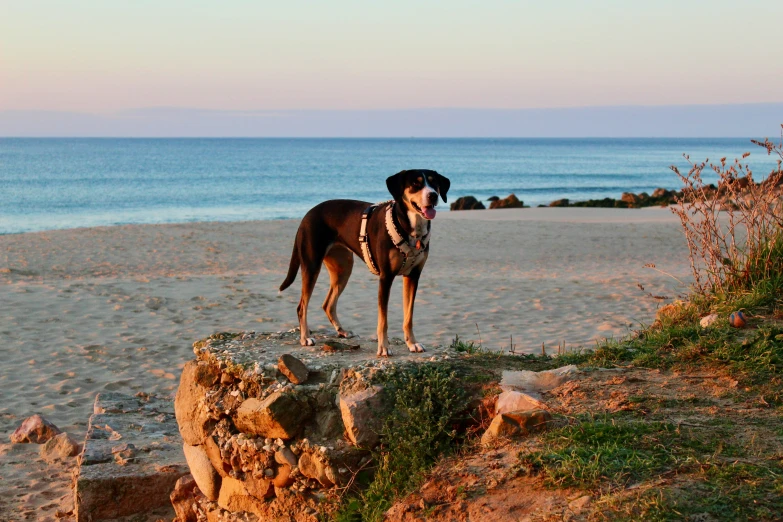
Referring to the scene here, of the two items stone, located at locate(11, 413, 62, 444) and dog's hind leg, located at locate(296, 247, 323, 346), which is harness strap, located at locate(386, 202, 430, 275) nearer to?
dog's hind leg, located at locate(296, 247, 323, 346)

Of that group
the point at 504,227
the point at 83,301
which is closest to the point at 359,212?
the point at 83,301

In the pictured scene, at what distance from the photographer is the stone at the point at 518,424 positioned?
4246 millimetres

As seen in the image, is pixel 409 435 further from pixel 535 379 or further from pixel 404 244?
pixel 404 244

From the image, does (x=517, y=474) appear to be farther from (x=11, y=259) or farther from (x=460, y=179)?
(x=460, y=179)

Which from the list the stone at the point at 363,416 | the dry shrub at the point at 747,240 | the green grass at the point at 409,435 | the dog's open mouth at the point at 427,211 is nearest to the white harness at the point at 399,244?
the dog's open mouth at the point at 427,211

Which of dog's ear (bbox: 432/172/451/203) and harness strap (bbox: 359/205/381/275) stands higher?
dog's ear (bbox: 432/172/451/203)

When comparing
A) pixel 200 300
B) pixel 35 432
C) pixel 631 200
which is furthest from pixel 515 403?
pixel 631 200

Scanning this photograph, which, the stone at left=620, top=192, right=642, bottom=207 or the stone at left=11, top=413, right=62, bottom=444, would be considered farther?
the stone at left=620, top=192, right=642, bottom=207

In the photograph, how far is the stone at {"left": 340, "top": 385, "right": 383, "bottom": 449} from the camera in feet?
14.8

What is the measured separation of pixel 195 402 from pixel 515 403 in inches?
92.0

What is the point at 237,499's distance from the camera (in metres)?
4.98

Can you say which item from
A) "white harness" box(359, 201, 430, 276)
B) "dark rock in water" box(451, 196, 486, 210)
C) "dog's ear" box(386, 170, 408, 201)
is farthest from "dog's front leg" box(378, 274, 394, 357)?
"dark rock in water" box(451, 196, 486, 210)

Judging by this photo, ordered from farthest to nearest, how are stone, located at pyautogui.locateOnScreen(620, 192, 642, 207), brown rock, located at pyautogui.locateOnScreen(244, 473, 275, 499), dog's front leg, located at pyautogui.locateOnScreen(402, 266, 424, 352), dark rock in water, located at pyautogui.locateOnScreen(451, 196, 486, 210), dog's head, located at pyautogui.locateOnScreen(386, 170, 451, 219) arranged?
stone, located at pyautogui.locateOnScreen(620, 192, 642, 207) < dark rock in water, located at pyautogui.locateOnScreen(451, 196, 486, 210) < dog's front leg, located at pyautogui.locateOnScreen(402, 266, 424, 352) < dog's head, located at pyautogui.locateOnScreen(386, 170, 451, 219) < brown rock, located at pyautogui.locateOnScreen(244, 473, 275, 499)

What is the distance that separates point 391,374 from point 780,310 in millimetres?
3454
